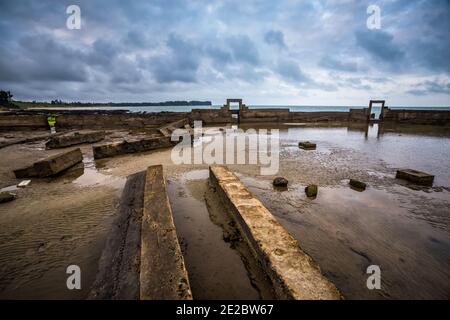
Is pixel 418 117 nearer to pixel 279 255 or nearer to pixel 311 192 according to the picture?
pixel 311 192

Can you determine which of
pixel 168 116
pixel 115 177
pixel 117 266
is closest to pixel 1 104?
pixel 168 116

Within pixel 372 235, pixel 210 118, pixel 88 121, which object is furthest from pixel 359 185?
pixel 88 121

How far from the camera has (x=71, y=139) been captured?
974cm

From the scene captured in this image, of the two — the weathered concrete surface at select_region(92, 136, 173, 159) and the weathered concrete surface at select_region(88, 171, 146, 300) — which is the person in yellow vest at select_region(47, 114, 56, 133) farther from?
the weathered concrete surface at select_region(88, 171, 146, 300)

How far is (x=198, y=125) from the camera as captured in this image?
842 inches

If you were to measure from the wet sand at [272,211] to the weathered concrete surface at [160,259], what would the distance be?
33cm

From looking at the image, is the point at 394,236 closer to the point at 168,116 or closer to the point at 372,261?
the point at 372,261

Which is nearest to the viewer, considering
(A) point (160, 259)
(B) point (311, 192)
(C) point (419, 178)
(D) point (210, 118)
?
(A) point (160, 259)

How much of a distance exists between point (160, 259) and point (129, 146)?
6.96m

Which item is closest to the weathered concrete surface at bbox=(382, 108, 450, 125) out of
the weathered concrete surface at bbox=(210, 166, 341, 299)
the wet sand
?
the wet sand

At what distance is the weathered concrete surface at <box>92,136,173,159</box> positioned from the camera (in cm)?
736

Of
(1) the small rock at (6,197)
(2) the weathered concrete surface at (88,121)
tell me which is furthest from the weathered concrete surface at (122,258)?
(2) the weathered concrete surface at (88,121)

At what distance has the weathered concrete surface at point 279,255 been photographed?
1691mm
